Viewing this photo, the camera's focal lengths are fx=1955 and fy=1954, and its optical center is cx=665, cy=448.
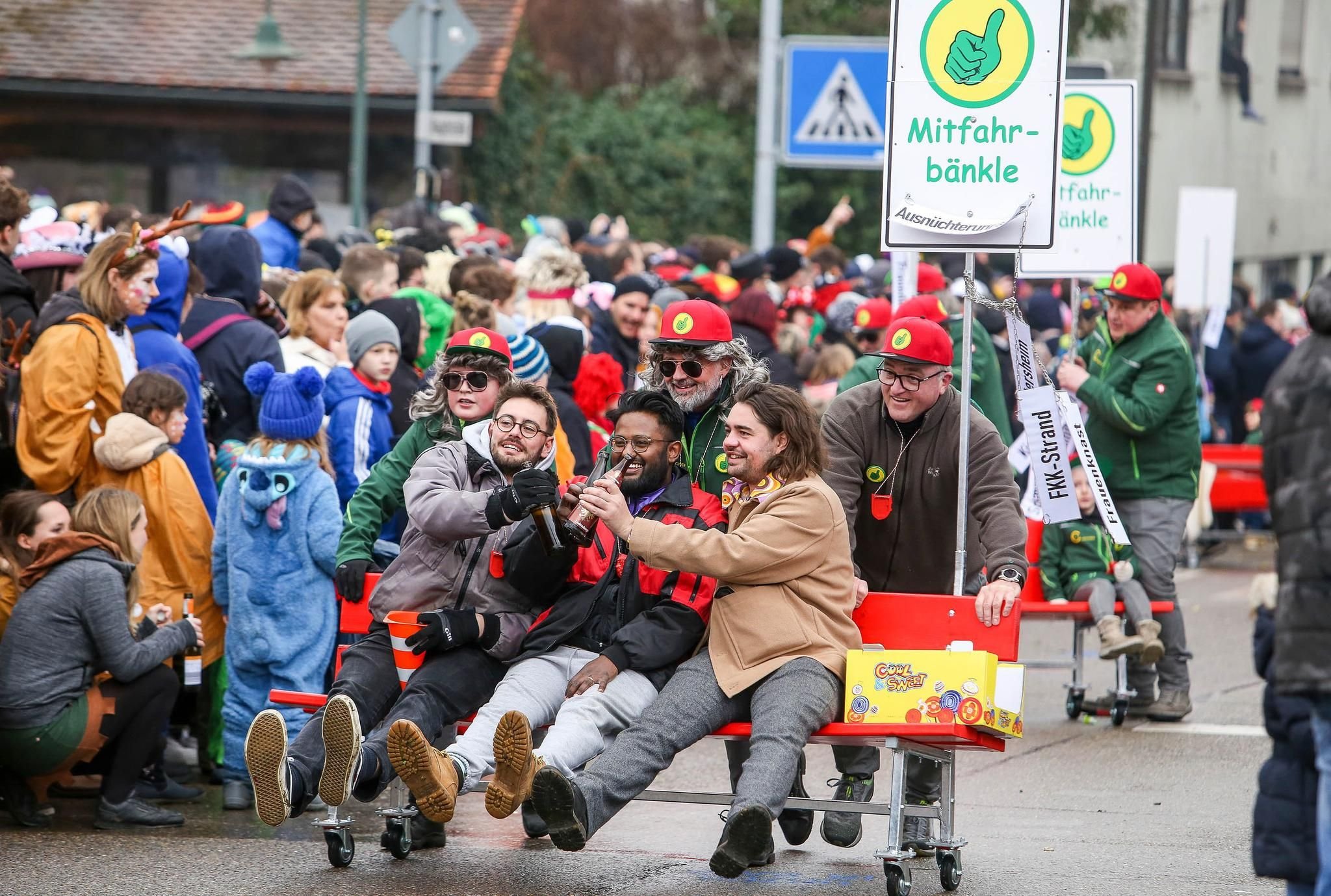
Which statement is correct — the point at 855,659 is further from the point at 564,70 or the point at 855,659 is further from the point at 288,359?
the point at 564,70

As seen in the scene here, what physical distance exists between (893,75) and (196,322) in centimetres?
362

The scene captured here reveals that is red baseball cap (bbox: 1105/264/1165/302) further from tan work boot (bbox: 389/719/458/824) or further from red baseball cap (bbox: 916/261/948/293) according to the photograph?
tan work boot (bbox: 389/719/458/824)

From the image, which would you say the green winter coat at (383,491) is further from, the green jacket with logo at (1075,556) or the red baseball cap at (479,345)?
the green jacket with logo at (1075,556)

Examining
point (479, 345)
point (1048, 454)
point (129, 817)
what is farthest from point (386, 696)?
point (1048, 454)

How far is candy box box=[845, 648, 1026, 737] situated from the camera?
629 centimetres

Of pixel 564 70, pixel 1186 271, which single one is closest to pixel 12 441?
pixel 1186 271

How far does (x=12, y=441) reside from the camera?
8.29 meters

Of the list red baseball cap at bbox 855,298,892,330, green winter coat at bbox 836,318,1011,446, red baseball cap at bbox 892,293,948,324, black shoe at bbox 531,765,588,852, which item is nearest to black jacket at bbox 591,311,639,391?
red baseball cap at bbox 855,298,892,330

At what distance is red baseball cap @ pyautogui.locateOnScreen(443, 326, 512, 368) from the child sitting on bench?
3.33 metres

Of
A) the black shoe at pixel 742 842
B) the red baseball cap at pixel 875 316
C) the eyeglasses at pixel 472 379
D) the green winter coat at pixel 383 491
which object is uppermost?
the red baseball cap at pixel 875 316

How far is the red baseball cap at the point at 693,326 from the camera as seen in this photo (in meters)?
7.02

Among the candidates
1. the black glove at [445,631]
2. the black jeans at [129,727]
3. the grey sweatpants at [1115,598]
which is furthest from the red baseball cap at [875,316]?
the black jeans at [129,727]

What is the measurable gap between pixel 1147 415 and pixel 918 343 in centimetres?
287

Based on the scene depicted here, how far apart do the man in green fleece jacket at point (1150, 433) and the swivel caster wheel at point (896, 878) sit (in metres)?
3.94
